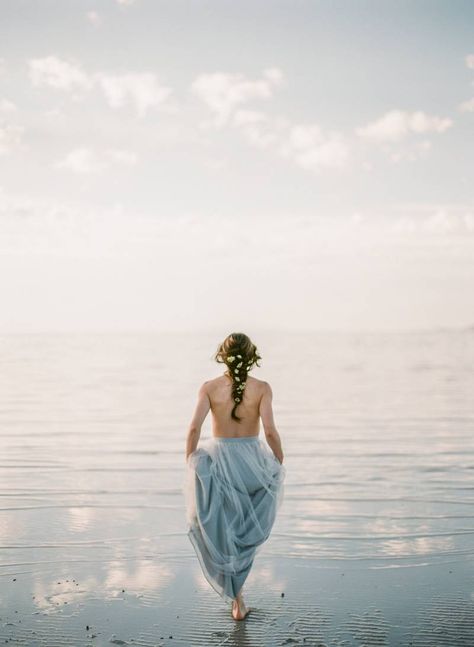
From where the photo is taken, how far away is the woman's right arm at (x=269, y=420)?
Answer: 247 inches

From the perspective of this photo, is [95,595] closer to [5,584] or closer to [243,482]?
[5,584]

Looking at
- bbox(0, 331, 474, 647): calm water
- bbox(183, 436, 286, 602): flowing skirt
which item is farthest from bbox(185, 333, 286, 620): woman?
bbox(0, 331, 474, 647): calm water

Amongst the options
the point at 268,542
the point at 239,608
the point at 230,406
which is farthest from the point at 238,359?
the point at 268,542

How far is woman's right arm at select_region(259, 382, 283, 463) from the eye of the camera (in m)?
6.29

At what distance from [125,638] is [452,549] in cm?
376

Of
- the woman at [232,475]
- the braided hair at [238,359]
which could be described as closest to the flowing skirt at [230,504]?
the woman at [232,475]

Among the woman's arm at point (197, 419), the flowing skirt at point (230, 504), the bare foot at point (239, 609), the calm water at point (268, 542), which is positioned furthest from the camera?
the woman's arm at point (197, 419)

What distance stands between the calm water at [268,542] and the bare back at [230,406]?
144 centimetres

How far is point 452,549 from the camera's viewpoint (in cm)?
778

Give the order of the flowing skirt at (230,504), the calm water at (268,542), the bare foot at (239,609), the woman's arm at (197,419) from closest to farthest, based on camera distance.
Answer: the calm water at (268,542), the bare foot at (239,609), the flowing skirt at (230,504), the woman's arm at (197,419)

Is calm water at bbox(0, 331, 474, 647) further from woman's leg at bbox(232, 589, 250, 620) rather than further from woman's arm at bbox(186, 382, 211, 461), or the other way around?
woman's arm at bbox(186, 382, 211, 461)

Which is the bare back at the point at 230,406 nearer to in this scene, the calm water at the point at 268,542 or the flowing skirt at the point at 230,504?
the flowing skirt at the point at 230,504

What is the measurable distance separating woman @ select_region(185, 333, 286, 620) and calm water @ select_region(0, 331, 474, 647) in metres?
0.45

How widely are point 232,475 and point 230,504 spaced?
23 centimetres
